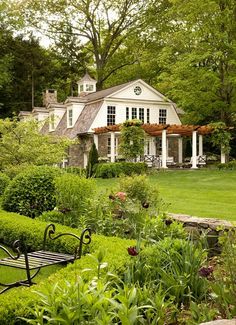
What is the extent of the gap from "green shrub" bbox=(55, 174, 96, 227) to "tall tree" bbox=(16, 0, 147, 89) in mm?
32456

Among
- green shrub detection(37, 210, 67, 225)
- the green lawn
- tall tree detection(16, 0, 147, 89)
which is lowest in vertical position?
the green lawn

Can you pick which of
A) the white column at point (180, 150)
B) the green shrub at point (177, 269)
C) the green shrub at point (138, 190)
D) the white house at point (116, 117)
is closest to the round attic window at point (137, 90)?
the white house at point (116, 117)

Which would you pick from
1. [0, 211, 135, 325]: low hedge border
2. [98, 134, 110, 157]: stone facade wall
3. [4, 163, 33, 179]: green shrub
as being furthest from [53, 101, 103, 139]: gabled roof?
[0, 211, 135, 325]: low hedge border

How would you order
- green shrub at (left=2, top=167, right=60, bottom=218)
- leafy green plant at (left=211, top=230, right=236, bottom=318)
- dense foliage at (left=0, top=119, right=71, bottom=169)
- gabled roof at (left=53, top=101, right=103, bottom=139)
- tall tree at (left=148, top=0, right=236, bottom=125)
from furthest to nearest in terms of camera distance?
gabled roof at (left=53, top=101, right=103, bottom=139) < tall tree at (left=148, top=0, right=236, bottom=125) < dense foliage at (left=0, top=119, right=71, bottom=169) < green shrub at (left=2, top=167, right=60, bottom=218) < leafy green plant at (left=211, top=230, right=236, bottom=318)

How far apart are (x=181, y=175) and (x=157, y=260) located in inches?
680

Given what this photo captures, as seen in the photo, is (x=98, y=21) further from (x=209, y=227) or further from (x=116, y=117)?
(x=209, y=227)

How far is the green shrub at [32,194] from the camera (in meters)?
9.51

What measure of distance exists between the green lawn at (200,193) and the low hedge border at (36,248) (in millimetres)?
2342

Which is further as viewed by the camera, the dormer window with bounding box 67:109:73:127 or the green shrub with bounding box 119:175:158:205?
the dormer window with bounding box 67:109:73:127

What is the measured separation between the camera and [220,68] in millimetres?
26391

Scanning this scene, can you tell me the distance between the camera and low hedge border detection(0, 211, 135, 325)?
3646 mm

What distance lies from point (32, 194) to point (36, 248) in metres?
2.60

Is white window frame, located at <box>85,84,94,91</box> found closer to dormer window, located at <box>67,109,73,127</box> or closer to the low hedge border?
dormer window, located at <box>67,109,73,127</box>

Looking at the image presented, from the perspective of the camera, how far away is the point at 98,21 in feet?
137
